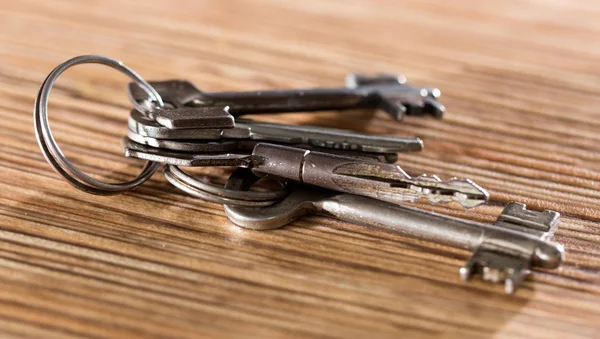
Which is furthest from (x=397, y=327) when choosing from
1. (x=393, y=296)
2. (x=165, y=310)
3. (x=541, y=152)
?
(x=541, y=152)

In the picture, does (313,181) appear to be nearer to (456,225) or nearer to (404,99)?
(456,225)

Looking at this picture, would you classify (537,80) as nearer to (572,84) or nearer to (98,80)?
(572,84)

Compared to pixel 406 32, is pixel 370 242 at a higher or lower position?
lower

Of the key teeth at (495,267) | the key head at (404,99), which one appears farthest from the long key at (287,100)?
the key teeth at (495,267)

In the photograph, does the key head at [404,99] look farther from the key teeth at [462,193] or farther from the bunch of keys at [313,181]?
the key teeth at [462,193]

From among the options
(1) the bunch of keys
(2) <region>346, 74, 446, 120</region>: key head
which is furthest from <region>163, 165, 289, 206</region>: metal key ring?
(2) <region>346, 74, 446, 120</region>: key head

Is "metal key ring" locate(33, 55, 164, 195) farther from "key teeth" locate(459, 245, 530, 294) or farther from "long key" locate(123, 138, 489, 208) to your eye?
"key teeth" locate(459, 245, 530, 294)
